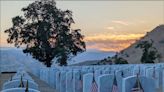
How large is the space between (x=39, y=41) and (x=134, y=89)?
53.3 meters

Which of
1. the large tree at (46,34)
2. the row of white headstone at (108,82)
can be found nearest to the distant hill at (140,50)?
the large tree at (46,34)

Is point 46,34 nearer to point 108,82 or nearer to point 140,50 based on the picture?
point 108,82

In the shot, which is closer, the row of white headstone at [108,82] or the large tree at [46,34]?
the row of white headstone at [108,82]

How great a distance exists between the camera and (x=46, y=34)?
2464 inches

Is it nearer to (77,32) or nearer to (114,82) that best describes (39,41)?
(77,32)

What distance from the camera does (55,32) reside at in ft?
210

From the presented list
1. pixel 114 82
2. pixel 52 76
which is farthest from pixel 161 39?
pixel 114 82

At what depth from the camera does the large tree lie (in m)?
62.7

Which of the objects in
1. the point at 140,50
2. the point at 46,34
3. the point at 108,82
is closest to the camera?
the point at 108,82

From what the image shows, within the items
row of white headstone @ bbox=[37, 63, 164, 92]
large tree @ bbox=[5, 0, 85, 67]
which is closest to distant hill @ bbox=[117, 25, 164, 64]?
large tree @ bbox=[5, 0, 85, 67]

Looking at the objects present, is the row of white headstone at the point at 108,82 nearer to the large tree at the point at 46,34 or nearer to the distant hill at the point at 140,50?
the large tree at the point at 46,34

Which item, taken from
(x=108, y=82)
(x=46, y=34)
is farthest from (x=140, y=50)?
(x=108, y=82)

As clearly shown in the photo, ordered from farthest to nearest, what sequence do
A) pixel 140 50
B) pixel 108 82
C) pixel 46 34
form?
pixel 140 50 → pixel 46 34 → pixel 108 82

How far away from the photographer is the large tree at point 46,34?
2467 inches
